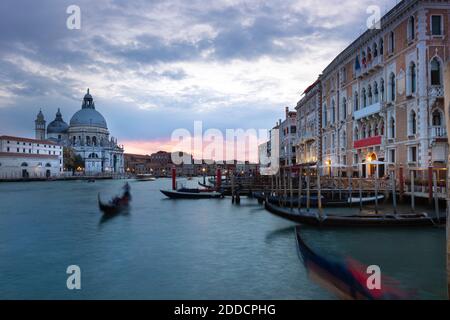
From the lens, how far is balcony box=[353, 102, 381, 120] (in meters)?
23.7

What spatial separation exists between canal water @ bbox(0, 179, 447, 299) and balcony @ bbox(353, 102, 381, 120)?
32.2ft

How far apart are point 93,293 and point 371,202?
53.4 ft

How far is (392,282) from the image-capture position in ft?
28.8

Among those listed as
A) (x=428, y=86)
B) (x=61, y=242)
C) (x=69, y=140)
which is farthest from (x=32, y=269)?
(x=69, y=140)

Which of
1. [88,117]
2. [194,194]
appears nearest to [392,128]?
[194,194]

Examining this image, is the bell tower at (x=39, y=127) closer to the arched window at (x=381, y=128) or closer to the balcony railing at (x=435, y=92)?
the arched window at (x=381, y=128)

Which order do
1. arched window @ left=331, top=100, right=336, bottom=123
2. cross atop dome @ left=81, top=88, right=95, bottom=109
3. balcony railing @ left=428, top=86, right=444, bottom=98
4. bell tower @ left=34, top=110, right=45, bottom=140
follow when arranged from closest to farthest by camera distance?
balcony railing @ left=428, top=86, right=444, bottom=98 < arched window @ left=331, top=100, right=336, bottom=123 < bell tower @ left=34, top=110, right=45, bottom=140 < cross atop dome @ left=81, top=88, right=95, bottom=109

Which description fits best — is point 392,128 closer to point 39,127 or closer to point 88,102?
point 88,102

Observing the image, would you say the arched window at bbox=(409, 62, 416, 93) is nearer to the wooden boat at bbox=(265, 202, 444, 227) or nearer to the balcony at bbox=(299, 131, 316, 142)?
the wooden boat at bbox=(265, 202, 444, 227)

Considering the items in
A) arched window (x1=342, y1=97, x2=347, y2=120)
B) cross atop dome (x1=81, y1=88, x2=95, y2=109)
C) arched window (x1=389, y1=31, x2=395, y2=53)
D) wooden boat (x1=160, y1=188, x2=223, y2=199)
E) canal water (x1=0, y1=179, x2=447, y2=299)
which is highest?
cross atop dome (x1=81, y1=88, x2=95, y2=109)

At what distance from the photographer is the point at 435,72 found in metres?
19.7

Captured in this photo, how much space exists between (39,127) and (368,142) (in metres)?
127

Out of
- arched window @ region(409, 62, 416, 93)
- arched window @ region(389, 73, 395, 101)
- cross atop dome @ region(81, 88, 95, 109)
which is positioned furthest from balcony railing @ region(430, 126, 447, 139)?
cross atop dome @ region(81, 88, 95, 109)

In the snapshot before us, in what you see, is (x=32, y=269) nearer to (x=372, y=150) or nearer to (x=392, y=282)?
(x=392, y=282)
